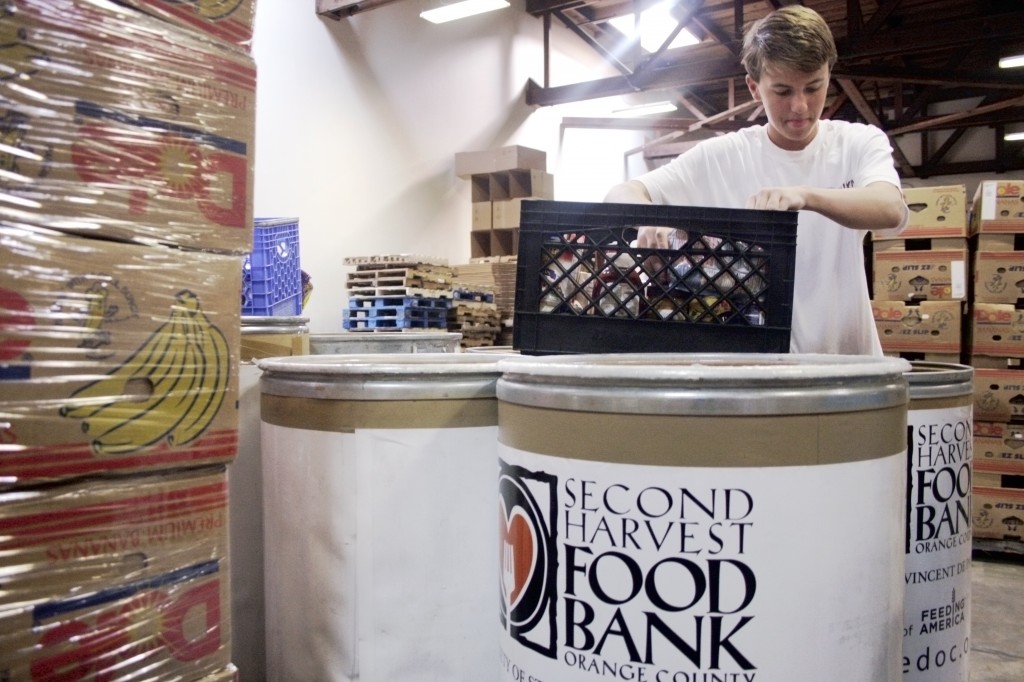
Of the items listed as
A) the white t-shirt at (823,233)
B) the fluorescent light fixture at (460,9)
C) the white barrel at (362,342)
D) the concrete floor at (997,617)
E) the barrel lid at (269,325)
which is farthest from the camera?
the fluorescent light fixture at (460,9)

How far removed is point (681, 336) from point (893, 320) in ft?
14.8

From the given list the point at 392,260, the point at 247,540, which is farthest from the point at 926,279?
the point at 247,540

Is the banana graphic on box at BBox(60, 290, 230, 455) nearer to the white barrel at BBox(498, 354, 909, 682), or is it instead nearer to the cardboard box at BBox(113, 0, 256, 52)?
the cardboard box at BBox(113, 0, 256, 52)

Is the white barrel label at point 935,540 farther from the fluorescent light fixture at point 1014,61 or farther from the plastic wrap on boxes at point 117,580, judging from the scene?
the fluorescent light fixture at point 1014,61

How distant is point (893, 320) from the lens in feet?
17.6

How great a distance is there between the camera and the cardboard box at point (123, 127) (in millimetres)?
1062

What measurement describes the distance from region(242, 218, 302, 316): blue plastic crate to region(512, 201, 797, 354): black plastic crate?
9.55ft

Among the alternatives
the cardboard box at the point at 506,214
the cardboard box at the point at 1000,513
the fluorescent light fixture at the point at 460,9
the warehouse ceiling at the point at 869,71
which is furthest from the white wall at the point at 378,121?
the cardboard box at the point at 1000,513

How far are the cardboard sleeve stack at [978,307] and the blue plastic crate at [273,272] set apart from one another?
4.12m

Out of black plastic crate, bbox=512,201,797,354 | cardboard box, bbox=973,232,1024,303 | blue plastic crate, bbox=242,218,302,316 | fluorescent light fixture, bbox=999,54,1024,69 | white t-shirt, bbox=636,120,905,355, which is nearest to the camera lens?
black plastic crate, bbox=512,201,797,354

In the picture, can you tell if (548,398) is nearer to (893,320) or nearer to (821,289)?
(821,289)

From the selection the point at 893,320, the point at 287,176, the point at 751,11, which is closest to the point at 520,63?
the point at 751,11

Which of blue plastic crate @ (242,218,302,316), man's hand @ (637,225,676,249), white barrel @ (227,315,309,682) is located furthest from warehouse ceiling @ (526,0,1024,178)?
white barrel @ (227,315,309,682)

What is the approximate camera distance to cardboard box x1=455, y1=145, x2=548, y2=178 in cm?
834
